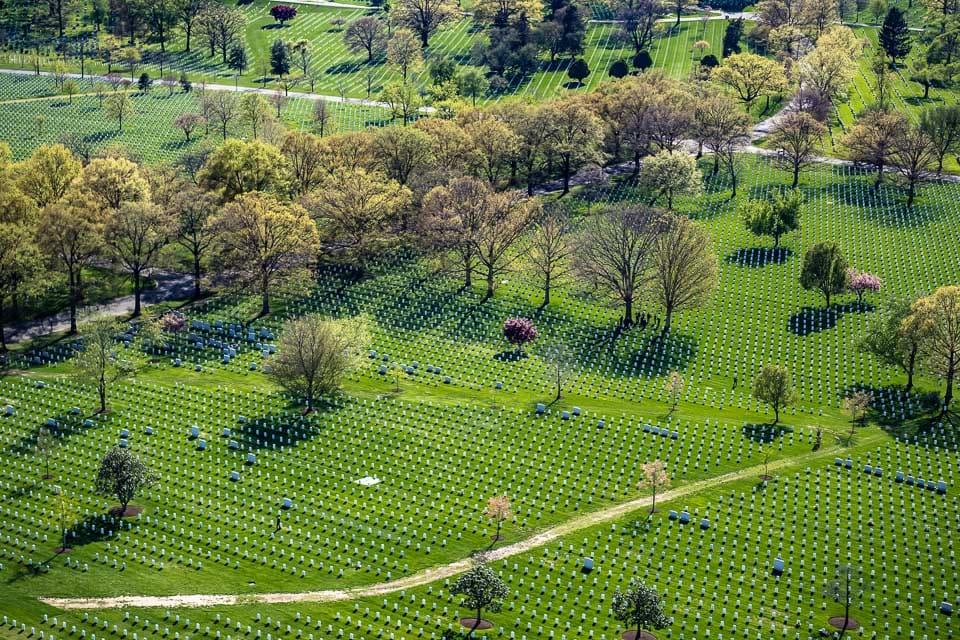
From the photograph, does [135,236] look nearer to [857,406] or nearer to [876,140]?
[857,406]

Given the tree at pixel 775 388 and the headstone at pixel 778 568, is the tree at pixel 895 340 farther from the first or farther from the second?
the headstone at pixel 778 568

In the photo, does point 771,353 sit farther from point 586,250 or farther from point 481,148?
point 481,148

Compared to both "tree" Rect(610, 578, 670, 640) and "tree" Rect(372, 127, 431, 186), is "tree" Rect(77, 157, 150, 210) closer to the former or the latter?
"tree" Rect(372, 127, 431, 186)

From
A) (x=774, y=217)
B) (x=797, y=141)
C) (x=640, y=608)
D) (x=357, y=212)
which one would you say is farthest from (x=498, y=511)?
(x=797, y=141)

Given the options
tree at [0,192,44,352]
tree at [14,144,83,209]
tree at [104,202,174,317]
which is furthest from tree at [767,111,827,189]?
tree at [0,192,44,352]

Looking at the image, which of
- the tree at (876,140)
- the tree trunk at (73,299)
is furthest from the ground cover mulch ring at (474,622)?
the tree at (876,140)

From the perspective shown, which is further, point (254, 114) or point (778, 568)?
point (254, 114)

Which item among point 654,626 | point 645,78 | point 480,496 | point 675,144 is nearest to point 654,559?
point 654,626
